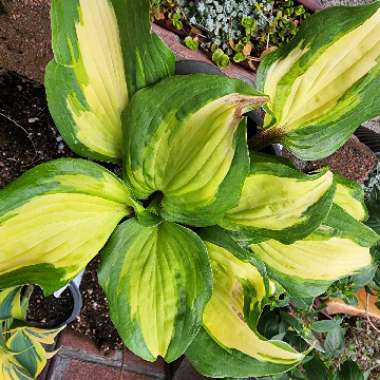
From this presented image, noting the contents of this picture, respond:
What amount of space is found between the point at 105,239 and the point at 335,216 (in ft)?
1.20

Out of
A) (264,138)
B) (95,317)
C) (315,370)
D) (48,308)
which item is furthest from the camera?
(95,317)

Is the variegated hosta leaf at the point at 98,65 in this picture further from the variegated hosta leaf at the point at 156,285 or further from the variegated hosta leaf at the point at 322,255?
the variegated hosta leaf at the point at 322,255

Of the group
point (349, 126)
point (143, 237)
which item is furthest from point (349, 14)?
point (143, 237)

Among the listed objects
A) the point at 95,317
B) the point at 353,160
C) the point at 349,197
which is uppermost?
the point at 349,197

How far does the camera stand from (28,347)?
0.92 meters

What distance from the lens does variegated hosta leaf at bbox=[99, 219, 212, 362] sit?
2.19 ft

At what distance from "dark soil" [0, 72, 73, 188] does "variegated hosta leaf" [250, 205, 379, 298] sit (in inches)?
16.9

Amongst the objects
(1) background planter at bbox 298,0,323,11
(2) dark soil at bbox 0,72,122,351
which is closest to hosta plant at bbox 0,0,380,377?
(2) dark soil at bbox 0,72,122,351

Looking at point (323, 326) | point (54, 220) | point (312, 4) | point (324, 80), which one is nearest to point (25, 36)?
point (54, 220)

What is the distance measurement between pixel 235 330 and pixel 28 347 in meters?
0.43

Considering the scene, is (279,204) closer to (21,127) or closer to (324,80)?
(324,80)

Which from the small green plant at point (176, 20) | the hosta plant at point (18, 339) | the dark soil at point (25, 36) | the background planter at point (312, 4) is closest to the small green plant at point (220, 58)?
the small green plant at point (176, 20)

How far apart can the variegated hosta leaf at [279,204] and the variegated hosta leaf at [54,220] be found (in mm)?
162

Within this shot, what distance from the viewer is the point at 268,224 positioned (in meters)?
0.68
